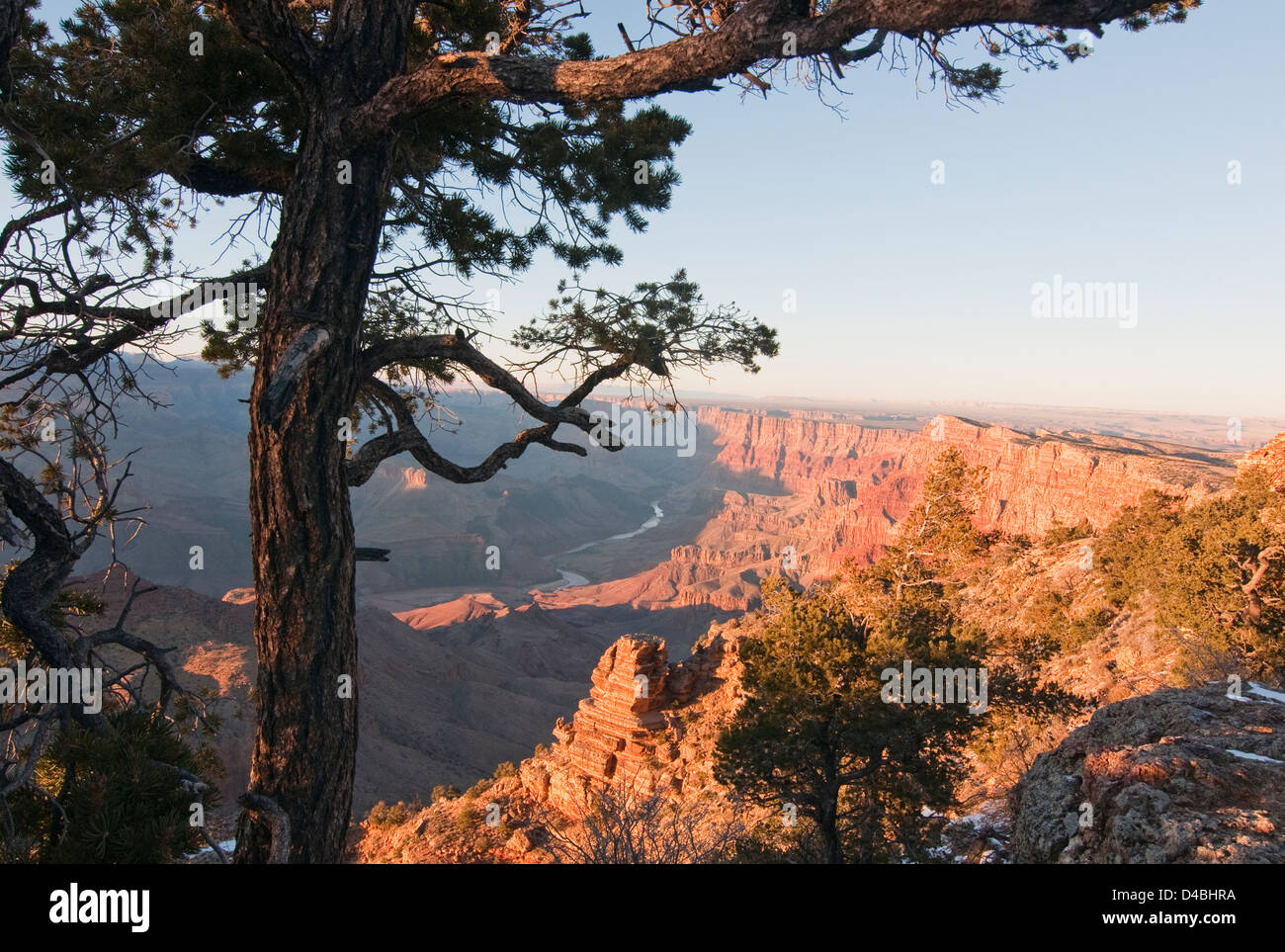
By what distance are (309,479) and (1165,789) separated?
5.57 metres

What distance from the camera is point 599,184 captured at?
17.6 ft

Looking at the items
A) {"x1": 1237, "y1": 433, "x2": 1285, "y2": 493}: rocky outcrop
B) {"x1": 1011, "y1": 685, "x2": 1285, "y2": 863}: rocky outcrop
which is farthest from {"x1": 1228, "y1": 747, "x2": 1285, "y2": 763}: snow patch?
{"x1": 1237, "y1": 433, "x2": 1285, "y2": 493}: rocky outcrop

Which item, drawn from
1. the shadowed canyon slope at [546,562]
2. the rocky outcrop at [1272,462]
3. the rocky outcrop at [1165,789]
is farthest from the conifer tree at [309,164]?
the shadowed canyon slope at [546,562]

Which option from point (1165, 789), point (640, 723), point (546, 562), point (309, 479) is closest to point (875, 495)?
point (546, 562)

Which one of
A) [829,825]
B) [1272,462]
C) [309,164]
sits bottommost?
[829,825]

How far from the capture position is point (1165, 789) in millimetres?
4141

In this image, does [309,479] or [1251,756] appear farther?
[1251,756]

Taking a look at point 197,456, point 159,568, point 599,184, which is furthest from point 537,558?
point 599,184

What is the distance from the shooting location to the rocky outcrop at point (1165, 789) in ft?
11.9

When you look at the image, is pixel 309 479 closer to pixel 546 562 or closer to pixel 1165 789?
pixel 1165 789

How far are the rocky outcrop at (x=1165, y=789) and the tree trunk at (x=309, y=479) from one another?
4657 millimetres

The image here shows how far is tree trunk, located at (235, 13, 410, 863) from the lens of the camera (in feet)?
11.6

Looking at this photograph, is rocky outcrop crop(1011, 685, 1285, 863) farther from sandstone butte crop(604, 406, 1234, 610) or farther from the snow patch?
sandstone butte crop(604, 406, 1234, 610)

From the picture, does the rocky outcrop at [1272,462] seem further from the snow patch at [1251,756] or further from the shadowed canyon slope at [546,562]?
the snow patch at [1251,756]
